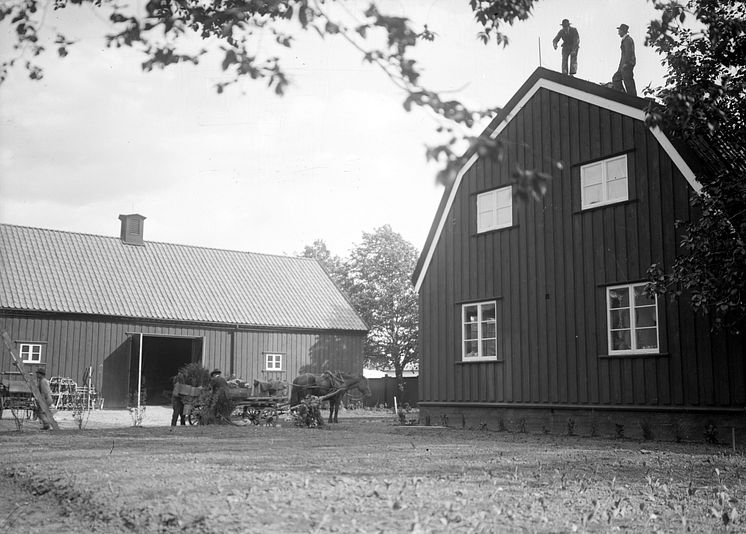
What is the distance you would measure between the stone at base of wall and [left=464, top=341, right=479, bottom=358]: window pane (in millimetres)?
1263

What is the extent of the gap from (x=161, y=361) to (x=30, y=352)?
706 centimetres

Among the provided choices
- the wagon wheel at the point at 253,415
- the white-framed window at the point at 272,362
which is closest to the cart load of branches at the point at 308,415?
the wagon wheel at the point at 253,415

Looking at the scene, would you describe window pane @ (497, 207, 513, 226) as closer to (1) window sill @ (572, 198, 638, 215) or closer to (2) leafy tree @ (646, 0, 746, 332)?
(1) window sill @ (572, 198, 638, 215)

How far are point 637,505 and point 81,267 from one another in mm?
Answer: 27712

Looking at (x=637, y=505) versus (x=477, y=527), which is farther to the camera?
(x=637, y=505)

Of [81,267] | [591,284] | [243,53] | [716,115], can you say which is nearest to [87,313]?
[81,267]

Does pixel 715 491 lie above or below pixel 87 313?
below

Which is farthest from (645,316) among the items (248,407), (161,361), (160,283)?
(161,361)

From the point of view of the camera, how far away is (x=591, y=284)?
1652 centimetres

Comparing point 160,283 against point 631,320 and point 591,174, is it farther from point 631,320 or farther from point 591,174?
point 631,320

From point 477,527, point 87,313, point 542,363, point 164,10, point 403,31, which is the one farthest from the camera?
point 87,313

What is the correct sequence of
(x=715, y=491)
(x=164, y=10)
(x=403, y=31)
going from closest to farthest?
(x=403, y=31) → (x=164, y=10) → (x=715, y=491)

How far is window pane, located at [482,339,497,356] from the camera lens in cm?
1870

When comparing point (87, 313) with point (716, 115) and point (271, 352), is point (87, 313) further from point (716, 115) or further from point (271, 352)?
point (716, 115)
